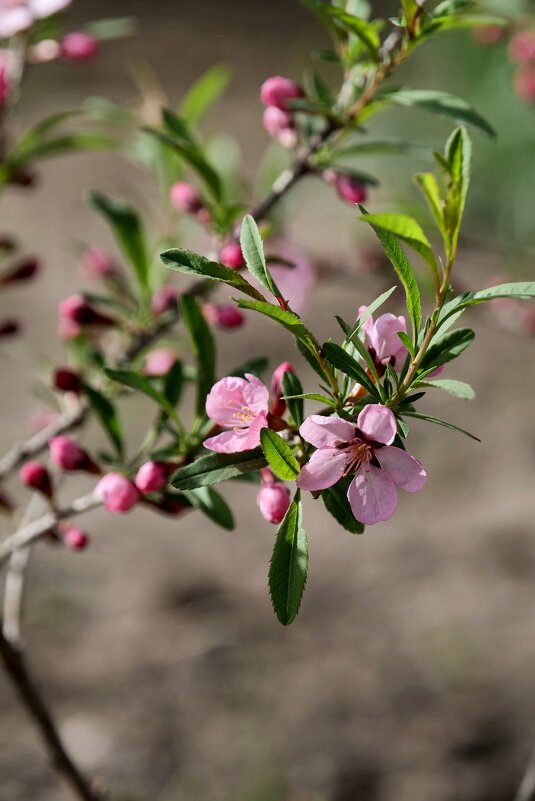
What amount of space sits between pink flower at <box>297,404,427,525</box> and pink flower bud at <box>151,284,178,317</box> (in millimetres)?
532

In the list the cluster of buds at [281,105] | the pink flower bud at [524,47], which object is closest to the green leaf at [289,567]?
the cluster of buds at [281,105]

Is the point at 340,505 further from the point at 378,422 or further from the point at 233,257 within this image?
the point at 233,257

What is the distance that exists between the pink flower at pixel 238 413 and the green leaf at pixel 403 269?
0.44ft

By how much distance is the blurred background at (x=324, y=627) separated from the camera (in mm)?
2051

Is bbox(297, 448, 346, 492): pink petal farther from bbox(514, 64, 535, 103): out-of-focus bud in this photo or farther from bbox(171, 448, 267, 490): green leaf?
bbox(514, 64, 535, 103): out-of-focus bud

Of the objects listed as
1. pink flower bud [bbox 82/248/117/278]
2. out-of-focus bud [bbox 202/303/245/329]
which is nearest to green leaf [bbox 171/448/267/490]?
out-of-focus bud [bbox 202/303/245/329]

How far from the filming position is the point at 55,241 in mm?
4473

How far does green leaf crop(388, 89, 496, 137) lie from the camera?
3.10ft

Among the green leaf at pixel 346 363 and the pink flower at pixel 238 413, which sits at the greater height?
the green leaf at pixel 346 363

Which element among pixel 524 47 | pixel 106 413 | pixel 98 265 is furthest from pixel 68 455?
pixel 524 47

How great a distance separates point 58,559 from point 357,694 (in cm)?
102

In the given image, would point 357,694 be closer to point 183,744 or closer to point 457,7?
point 183,744

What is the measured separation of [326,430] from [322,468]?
0.03m

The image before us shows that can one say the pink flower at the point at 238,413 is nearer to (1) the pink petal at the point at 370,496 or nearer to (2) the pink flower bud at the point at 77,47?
(1) the pink petal at the point at 370,496
